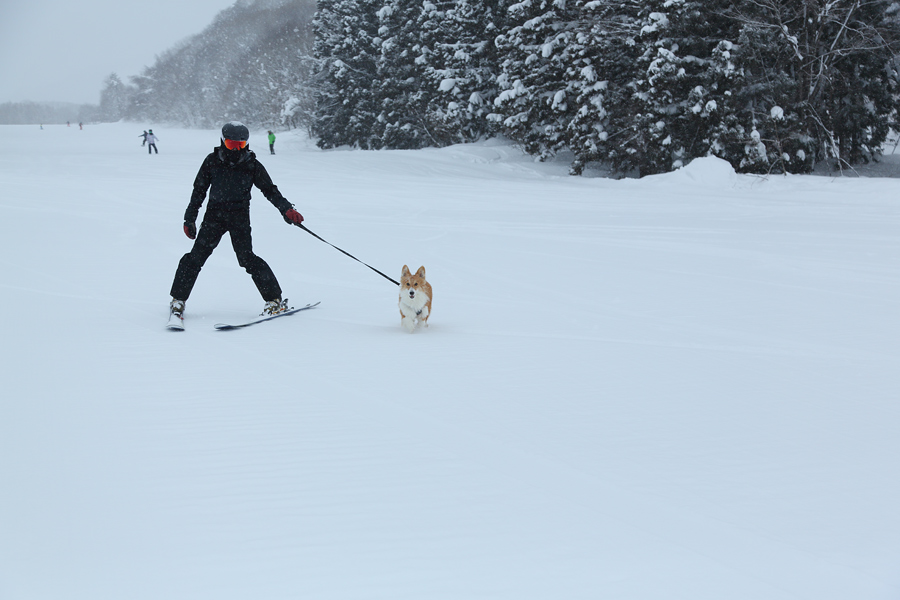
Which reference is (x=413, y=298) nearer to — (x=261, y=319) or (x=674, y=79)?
(x=261, y=319)

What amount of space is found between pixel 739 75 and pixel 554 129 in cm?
730

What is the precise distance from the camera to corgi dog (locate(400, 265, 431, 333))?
17.8 ft

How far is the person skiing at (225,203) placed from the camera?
18.9 ft

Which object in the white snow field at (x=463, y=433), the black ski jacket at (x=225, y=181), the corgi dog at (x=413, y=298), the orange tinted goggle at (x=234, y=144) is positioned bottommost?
the white snow field at (x=463, y=433)

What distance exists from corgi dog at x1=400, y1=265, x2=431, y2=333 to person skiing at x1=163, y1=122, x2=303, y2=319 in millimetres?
1243

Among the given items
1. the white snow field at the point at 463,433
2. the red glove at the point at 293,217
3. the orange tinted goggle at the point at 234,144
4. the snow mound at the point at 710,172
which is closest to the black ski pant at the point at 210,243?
the red glove at the point at 293,217

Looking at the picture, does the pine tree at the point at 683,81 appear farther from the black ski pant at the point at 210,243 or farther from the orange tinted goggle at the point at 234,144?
the black ski pant at the point at 210,243

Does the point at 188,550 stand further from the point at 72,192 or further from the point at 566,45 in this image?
the point at 566,45

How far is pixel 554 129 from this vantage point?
24922mm

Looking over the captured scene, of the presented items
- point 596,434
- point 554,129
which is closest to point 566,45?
point 554,129

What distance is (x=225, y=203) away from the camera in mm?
5828

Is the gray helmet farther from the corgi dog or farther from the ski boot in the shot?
the corgi dog

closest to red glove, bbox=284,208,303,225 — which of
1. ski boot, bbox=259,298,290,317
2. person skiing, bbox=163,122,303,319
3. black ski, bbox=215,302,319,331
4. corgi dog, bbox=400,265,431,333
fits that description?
person skiing, bbox=163,122,303,319

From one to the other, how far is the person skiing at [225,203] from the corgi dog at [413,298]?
1243 mm
